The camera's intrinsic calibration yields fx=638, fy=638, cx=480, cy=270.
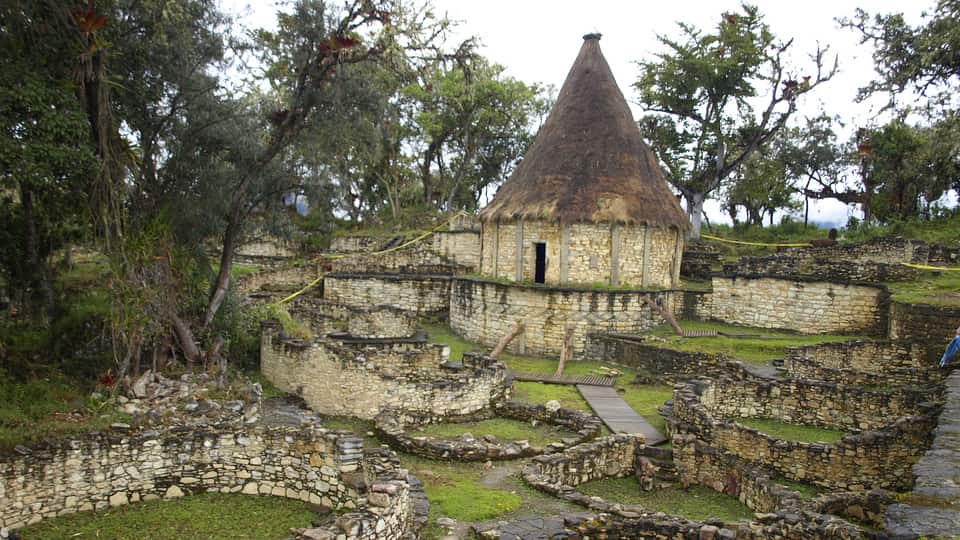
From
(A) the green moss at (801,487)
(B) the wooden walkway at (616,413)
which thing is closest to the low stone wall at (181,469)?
(B) the wooden walkway at (616,413)

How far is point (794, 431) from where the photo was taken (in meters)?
11.9

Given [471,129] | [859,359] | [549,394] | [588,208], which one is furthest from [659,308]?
[471,129]

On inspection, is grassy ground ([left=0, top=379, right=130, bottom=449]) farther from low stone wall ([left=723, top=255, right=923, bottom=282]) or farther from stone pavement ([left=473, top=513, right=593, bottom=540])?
low stone wall ([left=723, top=255, right=923, bottom=282])

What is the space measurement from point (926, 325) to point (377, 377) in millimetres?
13622

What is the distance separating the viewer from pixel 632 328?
65.4 feet

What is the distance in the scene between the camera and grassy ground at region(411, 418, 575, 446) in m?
11.4

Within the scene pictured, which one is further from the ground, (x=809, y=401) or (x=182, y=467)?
(x=809, y=401)

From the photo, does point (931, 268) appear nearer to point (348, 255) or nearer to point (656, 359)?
point (656, 359)

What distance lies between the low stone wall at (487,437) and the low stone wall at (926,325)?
29.6 feet

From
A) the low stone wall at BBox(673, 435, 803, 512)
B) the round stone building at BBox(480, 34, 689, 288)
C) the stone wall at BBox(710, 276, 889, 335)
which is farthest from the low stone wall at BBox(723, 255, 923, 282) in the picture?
the low stone wall at BBox(673, 435, 803, 512)

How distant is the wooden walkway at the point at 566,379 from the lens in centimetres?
1575

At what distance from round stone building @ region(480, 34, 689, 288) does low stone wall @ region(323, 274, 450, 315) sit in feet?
9.91

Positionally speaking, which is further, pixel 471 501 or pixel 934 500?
pixel 471 501

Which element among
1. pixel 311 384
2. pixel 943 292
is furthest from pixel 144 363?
pixel 943 292
